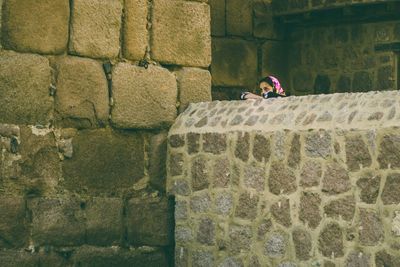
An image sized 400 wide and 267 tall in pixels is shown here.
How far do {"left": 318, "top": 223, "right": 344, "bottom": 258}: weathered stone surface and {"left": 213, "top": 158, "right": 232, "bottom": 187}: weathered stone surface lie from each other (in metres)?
1.01

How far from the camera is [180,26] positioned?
7738 mm

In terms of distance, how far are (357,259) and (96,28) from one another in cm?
262

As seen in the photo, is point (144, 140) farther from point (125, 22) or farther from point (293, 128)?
point (293, 128)

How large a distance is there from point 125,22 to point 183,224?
159cm

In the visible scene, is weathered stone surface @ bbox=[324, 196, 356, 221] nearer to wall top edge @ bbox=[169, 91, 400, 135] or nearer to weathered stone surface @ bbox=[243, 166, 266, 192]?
wall top edge @ bbox=[169, 91, 400, 135]

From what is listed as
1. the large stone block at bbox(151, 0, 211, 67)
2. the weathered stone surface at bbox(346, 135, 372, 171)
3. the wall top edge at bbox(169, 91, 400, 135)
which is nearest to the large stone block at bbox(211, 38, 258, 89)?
the large stone block at bbox(151, 0, 211, 67)

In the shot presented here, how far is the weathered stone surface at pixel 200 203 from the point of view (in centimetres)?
722

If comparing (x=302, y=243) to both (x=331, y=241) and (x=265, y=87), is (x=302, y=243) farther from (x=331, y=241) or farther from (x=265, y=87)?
(x=265, y=87)

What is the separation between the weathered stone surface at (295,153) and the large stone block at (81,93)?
154cm

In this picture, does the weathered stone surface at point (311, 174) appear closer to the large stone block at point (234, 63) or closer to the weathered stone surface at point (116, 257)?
the weathered stone surface at point (116, 257)

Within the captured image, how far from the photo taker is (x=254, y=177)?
22.4ft

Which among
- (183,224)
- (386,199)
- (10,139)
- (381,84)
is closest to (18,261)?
(10,139)

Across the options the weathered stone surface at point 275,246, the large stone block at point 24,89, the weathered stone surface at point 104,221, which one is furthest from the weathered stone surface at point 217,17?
the weathered stone surface at point 275,246

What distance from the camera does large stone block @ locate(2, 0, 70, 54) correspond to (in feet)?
22.4
